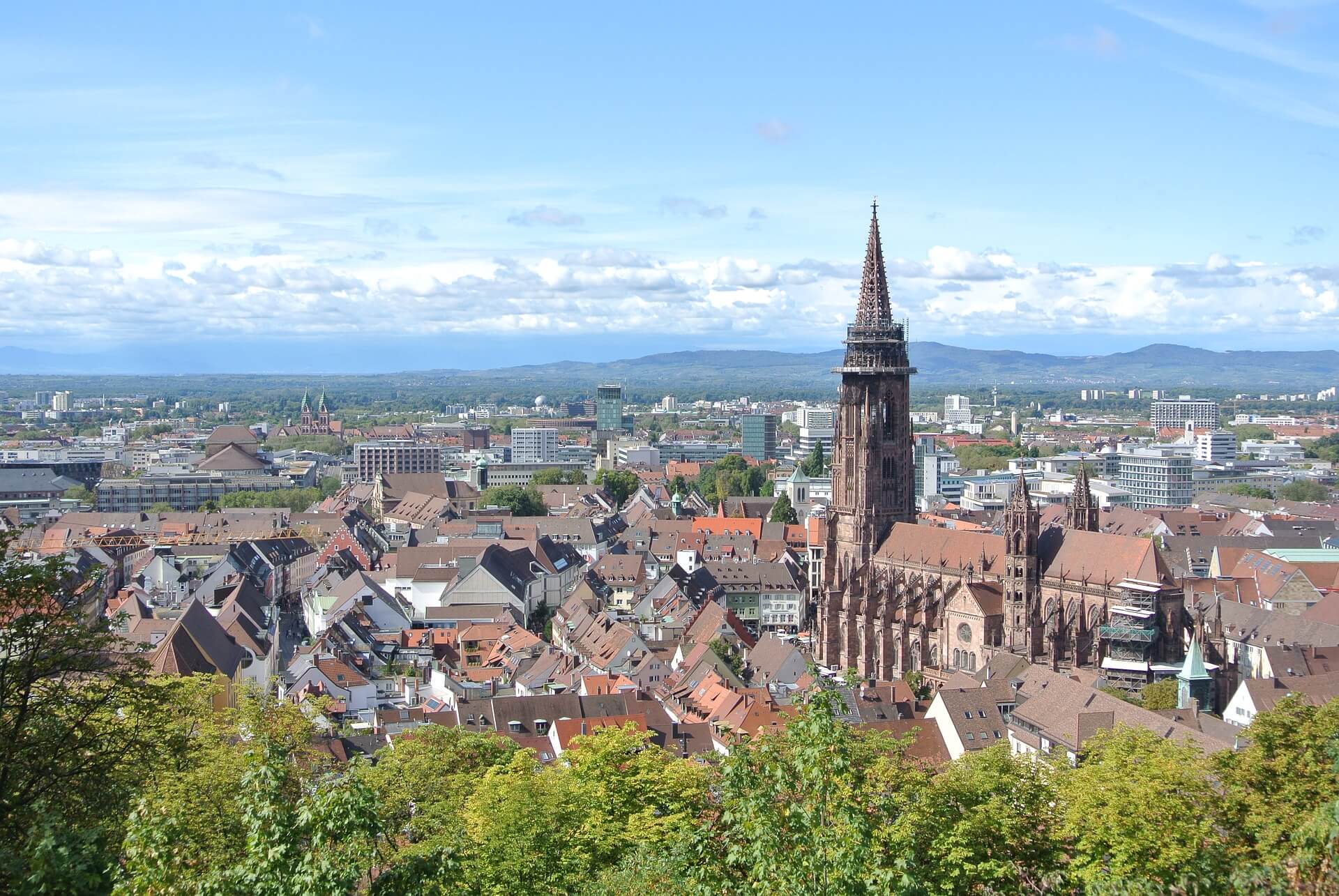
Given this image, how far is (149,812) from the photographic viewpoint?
68.9ft

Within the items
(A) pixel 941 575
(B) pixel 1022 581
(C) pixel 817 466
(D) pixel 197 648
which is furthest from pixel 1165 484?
(D) pixel 197 648

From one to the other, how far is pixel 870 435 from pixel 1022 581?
63.0 ft

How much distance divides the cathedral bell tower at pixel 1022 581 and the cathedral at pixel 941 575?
0.08 meters

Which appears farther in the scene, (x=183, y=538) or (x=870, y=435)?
(x=183, y=538)

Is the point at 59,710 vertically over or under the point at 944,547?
over

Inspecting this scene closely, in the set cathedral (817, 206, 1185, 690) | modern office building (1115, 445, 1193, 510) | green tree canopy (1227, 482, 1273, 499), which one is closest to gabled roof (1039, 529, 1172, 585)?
cathedral (817, 206, 1185, 690)

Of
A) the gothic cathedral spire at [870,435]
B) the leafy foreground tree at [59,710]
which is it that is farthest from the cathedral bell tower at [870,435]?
the leafy foreground tree at [59,710]

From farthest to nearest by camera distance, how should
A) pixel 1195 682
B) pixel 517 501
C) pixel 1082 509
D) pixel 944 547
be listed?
pixel 517 501 → pixel 1082 509 → pixel 944 547 → pixel 1195 682

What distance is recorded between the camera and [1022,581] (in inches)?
2975

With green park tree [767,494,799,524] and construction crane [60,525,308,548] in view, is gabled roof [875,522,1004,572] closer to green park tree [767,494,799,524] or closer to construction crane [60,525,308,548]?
green park tree [767,494,799,524]

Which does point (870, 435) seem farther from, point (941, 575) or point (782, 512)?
point (782, 512)

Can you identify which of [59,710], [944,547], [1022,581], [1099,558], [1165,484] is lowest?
[1165,484]

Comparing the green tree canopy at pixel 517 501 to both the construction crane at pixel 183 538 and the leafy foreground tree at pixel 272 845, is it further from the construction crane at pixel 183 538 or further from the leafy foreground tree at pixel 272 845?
the leafy foreground tree at pixel 272 845

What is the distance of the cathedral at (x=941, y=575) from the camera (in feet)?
233
